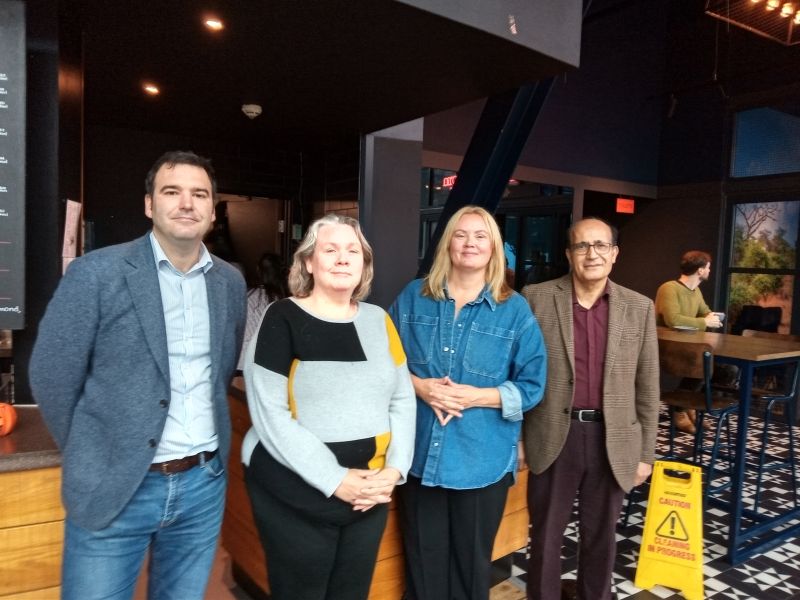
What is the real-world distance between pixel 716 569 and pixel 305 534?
2.83m

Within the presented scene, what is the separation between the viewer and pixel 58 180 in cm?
214

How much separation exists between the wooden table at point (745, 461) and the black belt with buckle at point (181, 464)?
3056 mm

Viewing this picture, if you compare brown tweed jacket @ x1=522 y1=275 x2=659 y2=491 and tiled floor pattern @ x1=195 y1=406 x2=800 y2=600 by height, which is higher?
brown tweed jacket @ x1=522 y1=275 x2=659 y2=491

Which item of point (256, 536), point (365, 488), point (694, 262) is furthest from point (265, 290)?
point (694, 262)

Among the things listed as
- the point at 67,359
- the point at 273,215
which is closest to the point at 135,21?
the point at 67,359

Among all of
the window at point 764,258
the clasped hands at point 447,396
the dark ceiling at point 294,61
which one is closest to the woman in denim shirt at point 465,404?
the clasped hands at point 447,396

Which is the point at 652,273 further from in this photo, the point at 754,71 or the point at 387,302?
the point at 387,302

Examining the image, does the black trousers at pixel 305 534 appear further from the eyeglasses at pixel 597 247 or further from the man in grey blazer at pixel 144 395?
the eyeglasses at pixel 597 247

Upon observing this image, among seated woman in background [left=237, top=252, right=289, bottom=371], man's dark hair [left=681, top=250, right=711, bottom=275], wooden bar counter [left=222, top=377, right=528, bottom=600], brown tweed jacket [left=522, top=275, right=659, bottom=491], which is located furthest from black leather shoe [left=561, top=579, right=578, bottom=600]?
man's dark hair [left=681, top=250, right=711, bottom=275]

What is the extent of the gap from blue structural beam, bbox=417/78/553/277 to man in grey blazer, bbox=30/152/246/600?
222 centimetres

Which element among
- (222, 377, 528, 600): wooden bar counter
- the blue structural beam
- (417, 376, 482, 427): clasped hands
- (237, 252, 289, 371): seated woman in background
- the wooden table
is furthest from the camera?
(237, 252, 289, 371): seated woman in background

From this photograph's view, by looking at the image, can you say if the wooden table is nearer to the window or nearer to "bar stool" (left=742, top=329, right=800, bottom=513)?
"bar stool" (left=742, top=329, right=800, bottom=513)

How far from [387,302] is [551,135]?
13.1 feet

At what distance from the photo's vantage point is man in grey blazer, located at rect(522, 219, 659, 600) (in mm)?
2217
